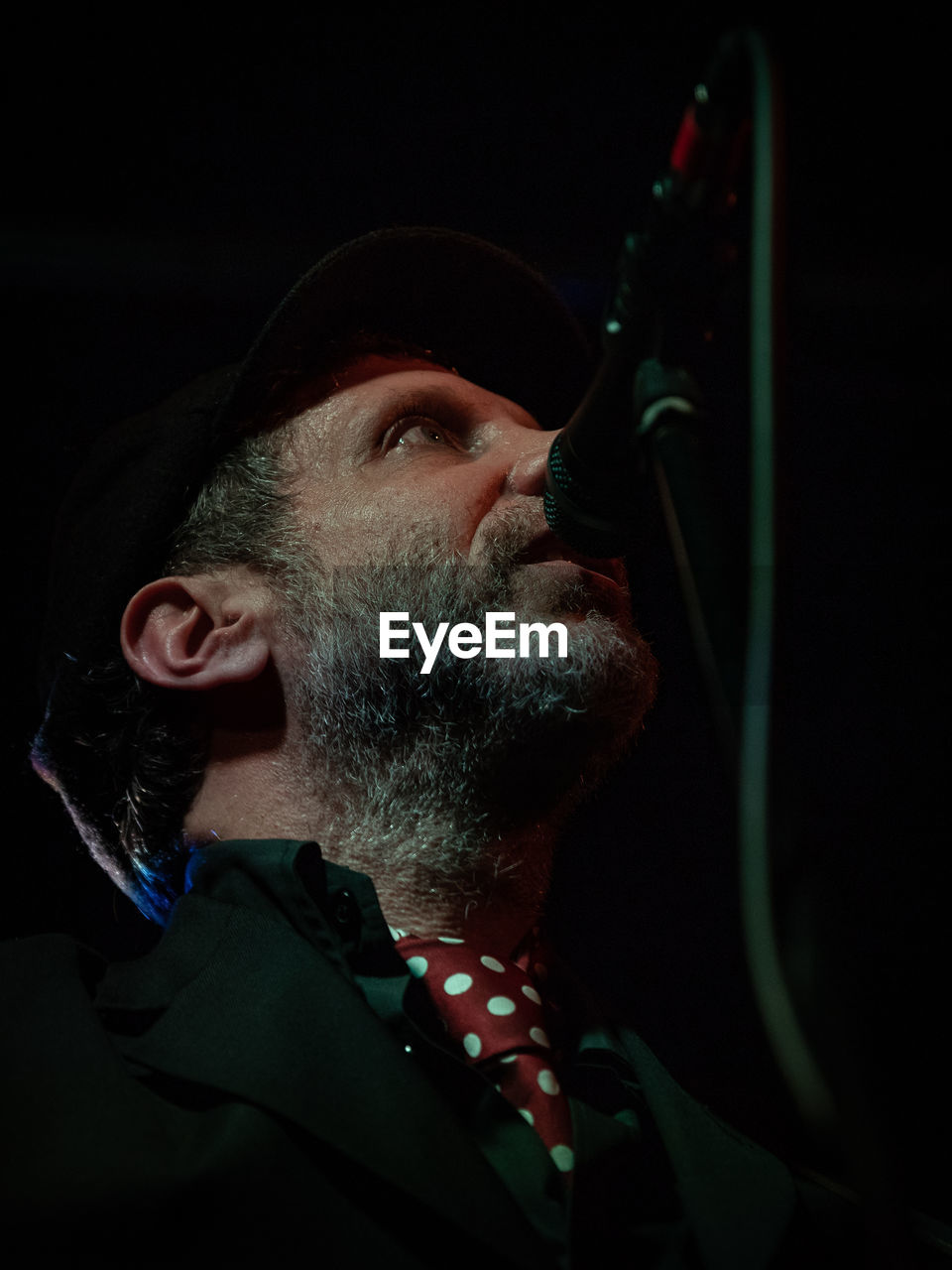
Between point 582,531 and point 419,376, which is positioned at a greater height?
point 419,376

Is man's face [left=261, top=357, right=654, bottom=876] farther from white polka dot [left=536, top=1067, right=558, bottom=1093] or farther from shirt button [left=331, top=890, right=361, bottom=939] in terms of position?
white polka dot [left=536, top=1067, right=558, bottom=1093]

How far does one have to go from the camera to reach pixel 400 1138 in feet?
2.91

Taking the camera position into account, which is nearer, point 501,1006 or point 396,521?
point 501,1006

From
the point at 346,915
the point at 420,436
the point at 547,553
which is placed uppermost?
the point at 420,436

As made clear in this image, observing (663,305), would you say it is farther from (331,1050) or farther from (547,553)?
(331,1050)

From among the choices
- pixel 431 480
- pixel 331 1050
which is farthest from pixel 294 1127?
pixel 431 480

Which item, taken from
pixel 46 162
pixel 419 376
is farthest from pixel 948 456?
pixel 46 162

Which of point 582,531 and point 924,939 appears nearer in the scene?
point 582,531

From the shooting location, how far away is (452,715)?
136 centimetres

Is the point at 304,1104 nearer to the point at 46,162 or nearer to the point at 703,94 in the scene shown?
the point at 703,94

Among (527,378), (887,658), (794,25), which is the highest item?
(794,25)

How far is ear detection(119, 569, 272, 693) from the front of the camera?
57.5 inches

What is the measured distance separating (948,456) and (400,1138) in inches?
71.0
